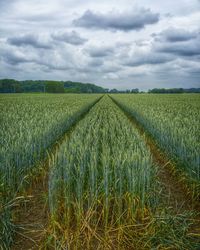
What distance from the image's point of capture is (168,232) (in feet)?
11.8

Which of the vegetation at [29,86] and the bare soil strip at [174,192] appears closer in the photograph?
the bare soil strip at [174,192]

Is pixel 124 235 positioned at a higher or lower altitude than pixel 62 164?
lower

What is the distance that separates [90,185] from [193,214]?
5.72 feet

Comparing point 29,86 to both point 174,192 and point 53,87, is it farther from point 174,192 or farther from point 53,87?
point 174,192

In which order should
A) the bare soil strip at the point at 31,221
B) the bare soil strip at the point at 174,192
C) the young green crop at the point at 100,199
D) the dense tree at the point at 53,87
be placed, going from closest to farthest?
the bare soil strip at the point at 31,221 < the young green crop at the point at 100,199 < the bare soil strip at the point at 174,192 < the dense tree at the point at 53,87

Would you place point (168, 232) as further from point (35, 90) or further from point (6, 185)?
point (35, 90)

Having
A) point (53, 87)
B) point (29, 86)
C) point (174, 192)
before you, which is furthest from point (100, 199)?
point (29, 86)

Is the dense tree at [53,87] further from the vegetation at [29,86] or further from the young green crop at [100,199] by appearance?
the young green crop at [100,199]

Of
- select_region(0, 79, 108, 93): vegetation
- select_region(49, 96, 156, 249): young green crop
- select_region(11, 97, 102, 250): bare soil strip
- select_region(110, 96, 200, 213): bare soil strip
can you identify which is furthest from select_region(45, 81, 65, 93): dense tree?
select_region(49, 96, 156, 249): young green crop

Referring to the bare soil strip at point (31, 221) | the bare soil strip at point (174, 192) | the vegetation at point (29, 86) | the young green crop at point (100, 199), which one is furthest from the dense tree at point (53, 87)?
the young green crop at point (100, 199)

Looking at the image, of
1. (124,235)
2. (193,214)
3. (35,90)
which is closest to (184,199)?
(193,214)

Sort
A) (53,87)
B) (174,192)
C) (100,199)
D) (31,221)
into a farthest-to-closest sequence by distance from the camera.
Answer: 1. (53,87)
2. (174,192)
3. (31,221)
4. (100,199)

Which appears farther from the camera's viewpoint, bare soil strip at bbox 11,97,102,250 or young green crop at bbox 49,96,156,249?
young green crop at bbox 49,96,156,249

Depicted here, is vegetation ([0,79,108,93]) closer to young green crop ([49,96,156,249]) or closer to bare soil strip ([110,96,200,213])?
bare soil strip ([110,96,200,213])
